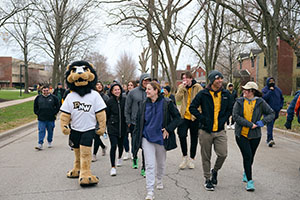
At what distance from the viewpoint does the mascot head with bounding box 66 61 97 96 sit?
5.38 m

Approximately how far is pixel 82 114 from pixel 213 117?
88.2 inches

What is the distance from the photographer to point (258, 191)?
4809 millimetres

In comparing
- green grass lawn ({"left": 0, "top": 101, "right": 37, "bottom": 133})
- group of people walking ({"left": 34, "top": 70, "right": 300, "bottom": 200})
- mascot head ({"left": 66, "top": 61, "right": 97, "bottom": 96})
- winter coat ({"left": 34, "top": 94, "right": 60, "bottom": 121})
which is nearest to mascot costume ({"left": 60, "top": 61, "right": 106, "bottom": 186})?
mascot head ({"left": 66, "top": 61, "right": 97, "bottom": 96})

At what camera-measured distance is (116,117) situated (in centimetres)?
614

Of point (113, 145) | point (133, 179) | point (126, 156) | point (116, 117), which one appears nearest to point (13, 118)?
point (126, 156)

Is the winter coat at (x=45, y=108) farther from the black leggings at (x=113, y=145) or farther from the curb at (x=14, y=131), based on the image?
the black leggings at (x=113, y=145)

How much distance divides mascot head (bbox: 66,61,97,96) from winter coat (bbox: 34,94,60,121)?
301cm

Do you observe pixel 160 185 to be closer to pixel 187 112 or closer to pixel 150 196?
pixel 150 196

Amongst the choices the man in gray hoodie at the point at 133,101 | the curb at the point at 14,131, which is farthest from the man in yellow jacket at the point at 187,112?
the curb at the point at 14,131

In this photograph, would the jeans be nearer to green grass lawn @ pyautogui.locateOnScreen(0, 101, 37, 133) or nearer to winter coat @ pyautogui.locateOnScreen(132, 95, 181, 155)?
green grass lawn @ pyautogui.locateOnScreen(0, 101, 37, 133)

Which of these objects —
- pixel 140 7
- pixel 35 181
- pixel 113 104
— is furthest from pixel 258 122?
pixel 140 7

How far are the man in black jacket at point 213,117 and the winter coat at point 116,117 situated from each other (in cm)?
171

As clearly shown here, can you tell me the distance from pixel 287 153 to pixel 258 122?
3564 millimetres

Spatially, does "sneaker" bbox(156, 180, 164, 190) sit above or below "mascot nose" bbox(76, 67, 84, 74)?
below
